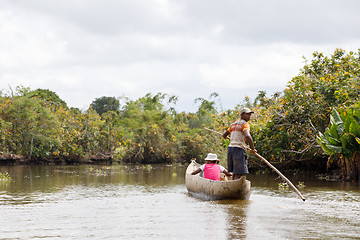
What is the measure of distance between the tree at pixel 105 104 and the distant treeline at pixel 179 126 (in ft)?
37.4

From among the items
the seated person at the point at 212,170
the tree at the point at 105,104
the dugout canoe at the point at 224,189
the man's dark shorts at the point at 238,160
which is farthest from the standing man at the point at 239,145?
the tree at the point at 105,104

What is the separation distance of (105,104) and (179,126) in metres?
22.8

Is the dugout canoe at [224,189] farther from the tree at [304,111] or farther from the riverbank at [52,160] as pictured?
the riverbank at [52,160]

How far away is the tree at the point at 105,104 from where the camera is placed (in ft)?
183

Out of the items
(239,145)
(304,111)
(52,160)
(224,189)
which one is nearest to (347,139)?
(304,111)

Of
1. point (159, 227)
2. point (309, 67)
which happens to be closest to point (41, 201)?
point (159, 227)

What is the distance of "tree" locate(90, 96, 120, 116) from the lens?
5578 cm

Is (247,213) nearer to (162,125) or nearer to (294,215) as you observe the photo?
(294,215)

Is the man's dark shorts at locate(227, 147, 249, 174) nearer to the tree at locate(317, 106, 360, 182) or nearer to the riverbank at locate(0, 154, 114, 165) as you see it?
the tree at locate(317, 106, 360, 182)

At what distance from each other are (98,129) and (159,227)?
24.8 m

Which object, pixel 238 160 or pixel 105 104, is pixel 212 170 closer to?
pixel 238 160

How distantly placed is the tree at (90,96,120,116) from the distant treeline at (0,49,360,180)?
11412mm

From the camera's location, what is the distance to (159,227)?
21.4 ft

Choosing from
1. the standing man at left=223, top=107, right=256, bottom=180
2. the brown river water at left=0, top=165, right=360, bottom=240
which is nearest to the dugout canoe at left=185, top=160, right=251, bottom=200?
the brown river water at left=0, top=165, right=360, bottom=240
